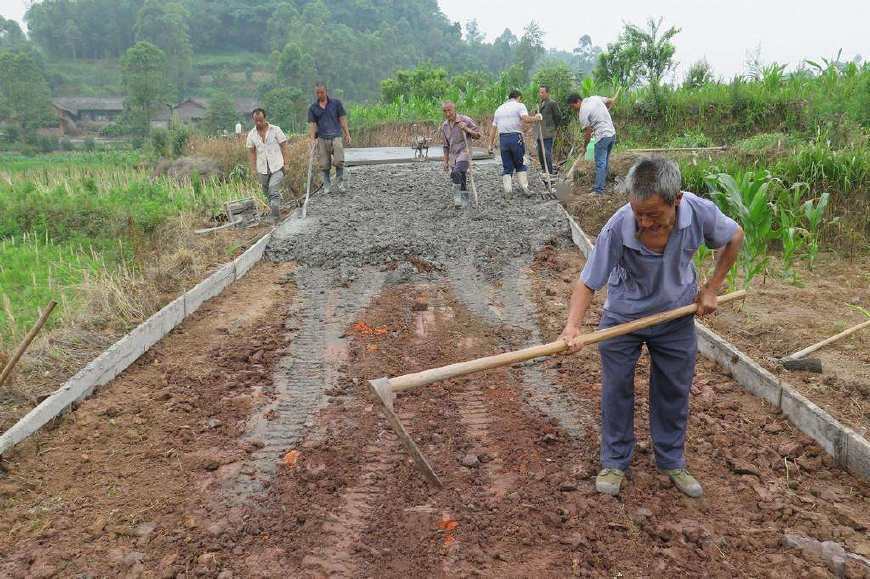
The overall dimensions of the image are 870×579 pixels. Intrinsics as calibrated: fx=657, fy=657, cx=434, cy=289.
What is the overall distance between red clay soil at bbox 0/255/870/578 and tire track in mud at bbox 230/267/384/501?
0.32 feet

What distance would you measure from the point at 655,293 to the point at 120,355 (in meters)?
3.96

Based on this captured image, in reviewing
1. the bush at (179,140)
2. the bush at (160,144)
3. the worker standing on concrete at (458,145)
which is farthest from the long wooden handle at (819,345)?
the bush at (160,144)

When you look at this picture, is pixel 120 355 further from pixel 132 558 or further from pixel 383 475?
pixel 383 475

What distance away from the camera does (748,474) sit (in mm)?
3498

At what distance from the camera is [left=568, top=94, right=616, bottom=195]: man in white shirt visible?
1033 centimetres

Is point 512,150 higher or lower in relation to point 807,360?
higher

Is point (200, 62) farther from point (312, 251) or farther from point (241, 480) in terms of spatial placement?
point (241, 480)

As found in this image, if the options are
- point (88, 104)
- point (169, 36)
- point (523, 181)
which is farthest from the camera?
point (169, 36)

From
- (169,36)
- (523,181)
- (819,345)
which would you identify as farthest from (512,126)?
(169,36)

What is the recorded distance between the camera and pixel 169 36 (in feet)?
229

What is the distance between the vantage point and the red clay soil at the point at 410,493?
2887 millimetres

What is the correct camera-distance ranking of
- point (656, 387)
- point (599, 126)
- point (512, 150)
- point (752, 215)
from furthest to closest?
point (512, 150) < point (599, 126) < point (752, 215) < point (656, 387)

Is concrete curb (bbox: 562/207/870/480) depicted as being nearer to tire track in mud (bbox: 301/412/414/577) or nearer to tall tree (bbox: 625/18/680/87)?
tire track in mud (bbox: 301/412/414/577)

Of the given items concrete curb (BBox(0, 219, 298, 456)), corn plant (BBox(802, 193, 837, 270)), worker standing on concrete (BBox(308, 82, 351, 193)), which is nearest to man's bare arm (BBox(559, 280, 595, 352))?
concrete curb (BBox(0, 219, 298, 456))
